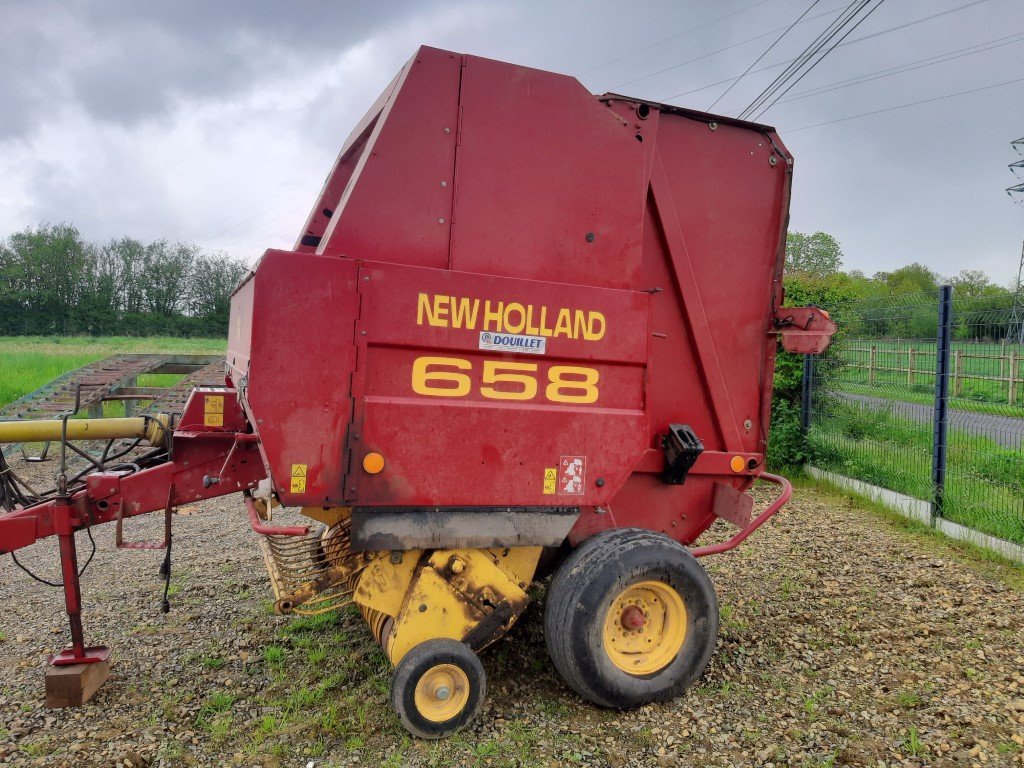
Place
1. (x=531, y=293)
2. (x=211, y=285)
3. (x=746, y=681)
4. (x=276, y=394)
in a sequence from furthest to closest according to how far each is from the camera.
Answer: (x=211, y=285) < (x=746, y=681) < (x=531, y=293) < (x=276, y=394)

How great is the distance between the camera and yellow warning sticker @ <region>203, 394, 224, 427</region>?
3.45 meters

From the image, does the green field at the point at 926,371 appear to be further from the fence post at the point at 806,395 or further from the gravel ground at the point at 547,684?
the gravel ground at the point at 547,684

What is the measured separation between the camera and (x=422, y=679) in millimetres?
2871

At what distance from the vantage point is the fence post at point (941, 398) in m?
5.87

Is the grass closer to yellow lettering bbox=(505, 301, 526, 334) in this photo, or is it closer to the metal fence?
the metal fence

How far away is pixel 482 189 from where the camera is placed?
3.03 m

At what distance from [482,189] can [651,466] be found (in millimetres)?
1636

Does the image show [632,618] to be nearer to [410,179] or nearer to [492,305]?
[492,305]

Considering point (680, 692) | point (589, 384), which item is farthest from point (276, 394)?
point (680, 692)

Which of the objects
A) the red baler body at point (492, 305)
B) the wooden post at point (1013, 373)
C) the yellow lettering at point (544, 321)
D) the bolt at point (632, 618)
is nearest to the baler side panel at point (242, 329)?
the red baler body at point (492, 305)

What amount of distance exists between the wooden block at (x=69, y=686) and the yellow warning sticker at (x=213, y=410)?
1275 mm

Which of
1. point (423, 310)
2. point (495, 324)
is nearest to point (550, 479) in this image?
point (495, 324)

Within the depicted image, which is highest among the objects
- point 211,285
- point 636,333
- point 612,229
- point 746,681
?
point 211,285

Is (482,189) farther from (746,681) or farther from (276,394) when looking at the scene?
(746,681)
